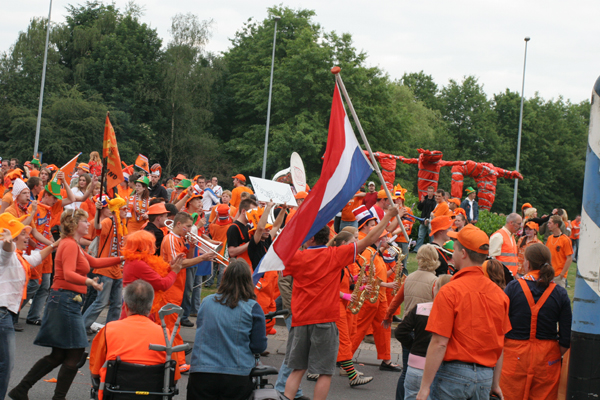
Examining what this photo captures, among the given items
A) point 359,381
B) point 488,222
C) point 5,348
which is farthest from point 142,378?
point 488,222

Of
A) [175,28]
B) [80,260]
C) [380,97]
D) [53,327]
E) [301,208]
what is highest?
[175,28]

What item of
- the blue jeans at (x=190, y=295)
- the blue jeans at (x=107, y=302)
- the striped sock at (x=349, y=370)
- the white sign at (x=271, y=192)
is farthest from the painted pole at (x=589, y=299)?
the blue jeans at (x=107, y=302)

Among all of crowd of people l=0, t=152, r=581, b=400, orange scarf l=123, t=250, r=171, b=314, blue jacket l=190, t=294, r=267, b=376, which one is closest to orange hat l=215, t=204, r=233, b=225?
crowd of people l=0, t=152, r=581, b=400

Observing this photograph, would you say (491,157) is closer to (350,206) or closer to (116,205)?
(350,206)

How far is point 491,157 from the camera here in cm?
5166

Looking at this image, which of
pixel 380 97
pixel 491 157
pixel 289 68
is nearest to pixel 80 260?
pixel 289 68

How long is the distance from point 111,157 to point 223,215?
212cm

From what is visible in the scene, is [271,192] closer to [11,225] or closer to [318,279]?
[318,279]

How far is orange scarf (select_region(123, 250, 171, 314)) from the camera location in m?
5.55

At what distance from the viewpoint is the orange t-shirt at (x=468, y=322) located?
3662mm

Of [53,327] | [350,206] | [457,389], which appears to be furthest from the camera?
[350,206]

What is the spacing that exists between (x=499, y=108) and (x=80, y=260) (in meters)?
55.6

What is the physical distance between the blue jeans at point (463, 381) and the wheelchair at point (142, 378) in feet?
5.62

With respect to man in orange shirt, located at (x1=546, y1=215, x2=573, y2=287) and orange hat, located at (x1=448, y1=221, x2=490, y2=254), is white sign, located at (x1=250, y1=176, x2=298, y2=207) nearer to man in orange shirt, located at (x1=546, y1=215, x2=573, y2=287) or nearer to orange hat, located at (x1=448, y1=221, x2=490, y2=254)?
orange hat, located at (x1=448, y1=221, x2=490, y2=254)
